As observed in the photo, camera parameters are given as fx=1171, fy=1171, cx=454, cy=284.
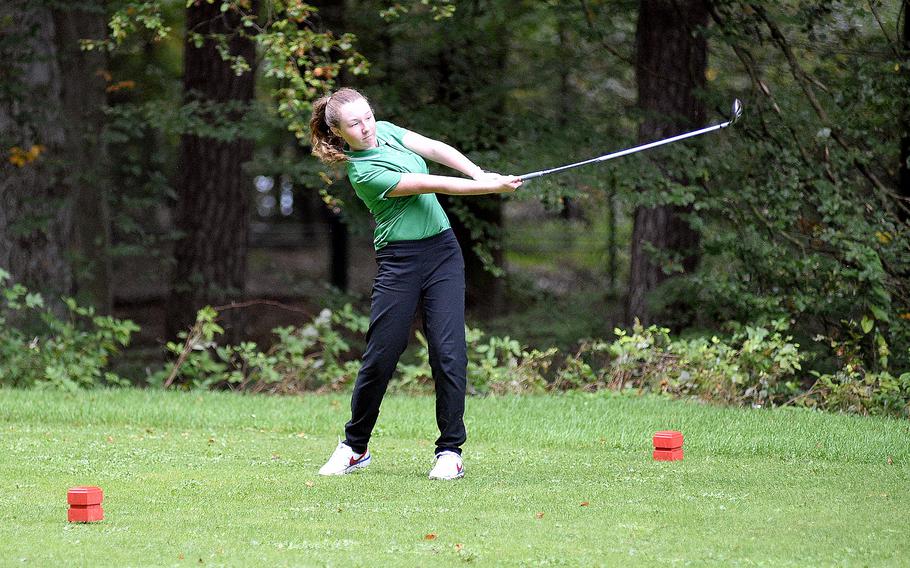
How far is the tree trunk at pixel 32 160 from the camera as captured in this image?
12406mm

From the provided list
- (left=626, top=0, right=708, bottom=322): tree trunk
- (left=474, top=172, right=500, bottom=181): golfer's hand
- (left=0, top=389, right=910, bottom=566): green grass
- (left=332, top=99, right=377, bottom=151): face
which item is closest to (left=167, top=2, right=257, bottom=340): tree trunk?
(left=626, top=0, right=708, bottom=322): tree trunk

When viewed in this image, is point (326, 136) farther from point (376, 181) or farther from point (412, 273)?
point (412, 273)

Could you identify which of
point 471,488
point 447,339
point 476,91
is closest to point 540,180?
point 476,91

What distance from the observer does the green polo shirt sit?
550 centimetres

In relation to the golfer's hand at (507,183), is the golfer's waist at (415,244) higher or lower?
lower

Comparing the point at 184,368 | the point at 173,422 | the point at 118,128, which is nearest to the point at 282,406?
the point at 173,422

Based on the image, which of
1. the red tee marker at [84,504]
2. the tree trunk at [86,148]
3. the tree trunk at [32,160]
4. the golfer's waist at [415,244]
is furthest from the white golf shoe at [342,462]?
the tree trunk at [86,148]

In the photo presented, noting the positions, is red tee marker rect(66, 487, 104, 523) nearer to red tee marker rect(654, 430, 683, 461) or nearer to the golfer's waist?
the golfer's waist

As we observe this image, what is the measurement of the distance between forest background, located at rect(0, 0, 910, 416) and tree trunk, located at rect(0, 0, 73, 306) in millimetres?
24

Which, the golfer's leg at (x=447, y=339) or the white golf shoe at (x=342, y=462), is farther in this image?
the white golf shoe at (x=342, y=462)

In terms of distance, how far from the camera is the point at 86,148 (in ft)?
44.2

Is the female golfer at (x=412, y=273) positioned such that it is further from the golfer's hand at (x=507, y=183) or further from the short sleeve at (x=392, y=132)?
the golfer's hand at (x=507, y=183)

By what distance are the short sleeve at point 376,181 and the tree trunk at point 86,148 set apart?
8.08 m

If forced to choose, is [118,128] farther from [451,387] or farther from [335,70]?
[451,387]
